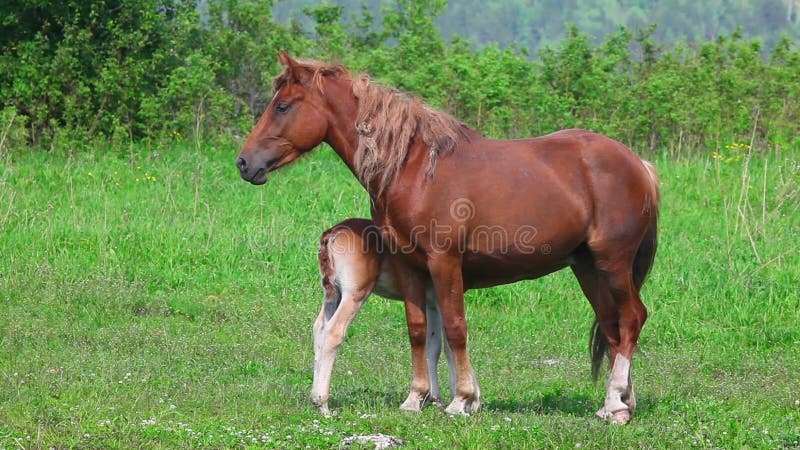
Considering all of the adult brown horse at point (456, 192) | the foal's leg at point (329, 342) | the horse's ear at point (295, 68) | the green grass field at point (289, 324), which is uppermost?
the horse's ear at point (295, 68)

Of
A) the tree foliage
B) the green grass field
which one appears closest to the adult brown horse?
the green grass field

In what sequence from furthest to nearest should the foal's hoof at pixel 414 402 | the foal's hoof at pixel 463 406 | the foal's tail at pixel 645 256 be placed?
the foal's tail at pixel 645 256 → the foal's hoof at pixel 414 402 → the foal's hoof at pixel 463 406

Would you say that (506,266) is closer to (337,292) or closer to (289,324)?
(337,292)

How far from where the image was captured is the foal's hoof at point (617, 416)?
6.79m

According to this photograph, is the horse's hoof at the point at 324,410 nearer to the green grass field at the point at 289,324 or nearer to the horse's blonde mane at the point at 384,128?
the green grass field at the point at 289,324

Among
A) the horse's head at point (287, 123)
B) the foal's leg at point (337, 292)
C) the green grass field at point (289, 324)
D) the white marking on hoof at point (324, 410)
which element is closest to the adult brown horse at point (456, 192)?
the horse's head at point (287, 123)

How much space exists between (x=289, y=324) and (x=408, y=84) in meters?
8.05

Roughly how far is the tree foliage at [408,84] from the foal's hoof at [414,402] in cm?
885

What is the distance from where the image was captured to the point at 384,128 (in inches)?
263

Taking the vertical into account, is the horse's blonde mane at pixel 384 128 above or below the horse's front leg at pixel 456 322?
above

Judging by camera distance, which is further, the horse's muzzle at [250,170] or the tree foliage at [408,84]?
the tree foliage at [408,84]

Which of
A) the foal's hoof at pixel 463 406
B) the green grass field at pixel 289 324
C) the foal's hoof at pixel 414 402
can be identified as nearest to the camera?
the green grass field at pixel 289 324

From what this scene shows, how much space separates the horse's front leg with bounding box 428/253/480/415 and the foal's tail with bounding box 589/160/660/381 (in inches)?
44.4

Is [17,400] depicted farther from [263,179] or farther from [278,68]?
[278,68]
